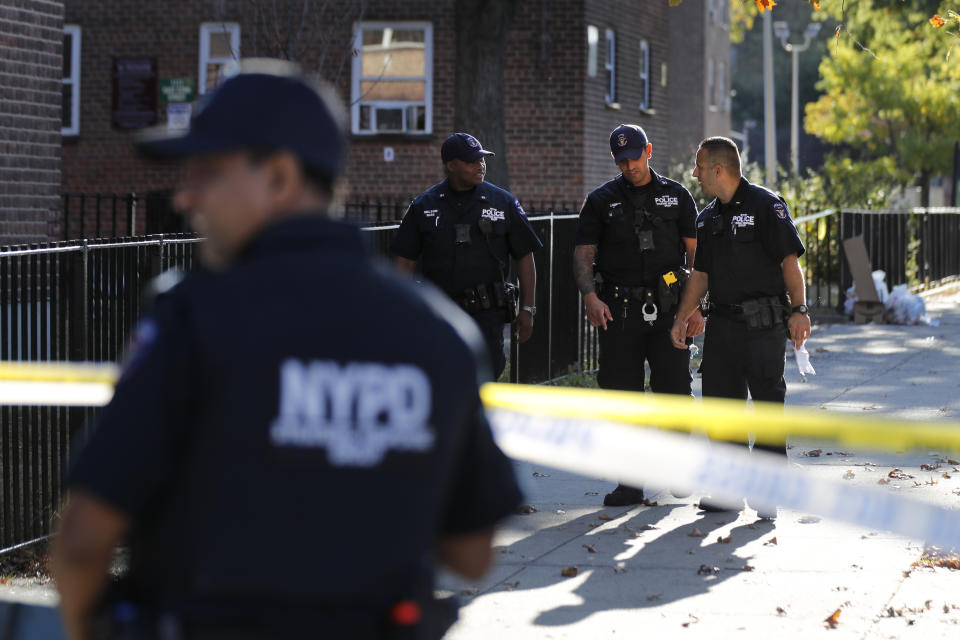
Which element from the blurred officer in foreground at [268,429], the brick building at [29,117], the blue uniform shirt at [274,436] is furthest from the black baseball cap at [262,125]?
the brick building at [29,117]

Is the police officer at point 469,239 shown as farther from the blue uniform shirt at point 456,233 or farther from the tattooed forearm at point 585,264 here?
the tattooed forearm at point 585,264

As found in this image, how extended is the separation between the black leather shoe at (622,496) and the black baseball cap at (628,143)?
1.78 metres

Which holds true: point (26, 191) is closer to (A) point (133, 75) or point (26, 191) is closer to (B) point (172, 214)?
(B) point (172, 214)

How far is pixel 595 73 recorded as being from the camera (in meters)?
23.8

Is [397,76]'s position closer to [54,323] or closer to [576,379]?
[576,379]

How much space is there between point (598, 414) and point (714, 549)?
11.6 feet

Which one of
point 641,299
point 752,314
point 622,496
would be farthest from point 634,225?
point 622,496

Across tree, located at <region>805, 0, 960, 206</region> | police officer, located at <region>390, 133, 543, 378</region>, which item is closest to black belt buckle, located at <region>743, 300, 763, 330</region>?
police officer, located at <region>390, 133, 543, 378</region>

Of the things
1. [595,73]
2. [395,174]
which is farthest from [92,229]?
[595,73]

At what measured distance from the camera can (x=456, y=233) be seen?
26.0 ft

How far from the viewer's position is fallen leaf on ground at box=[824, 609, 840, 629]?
5.73 meters

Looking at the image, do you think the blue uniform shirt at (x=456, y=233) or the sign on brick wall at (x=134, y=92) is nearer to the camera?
the blue uniform shirt at (x=456, y=233)

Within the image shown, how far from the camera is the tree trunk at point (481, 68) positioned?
1803 centimetres

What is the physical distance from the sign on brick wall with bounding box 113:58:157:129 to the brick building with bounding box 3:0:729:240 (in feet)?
0.05
